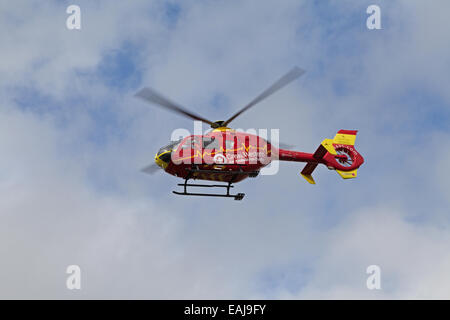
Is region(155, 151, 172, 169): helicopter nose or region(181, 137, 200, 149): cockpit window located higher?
region(181, 137, 200, 149): cockpit window

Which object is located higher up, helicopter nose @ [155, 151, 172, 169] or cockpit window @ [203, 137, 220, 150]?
cockpit window @ [203, 137, 220, 150]

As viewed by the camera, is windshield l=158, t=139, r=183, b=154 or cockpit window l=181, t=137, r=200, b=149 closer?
cockpit window l=181, t=137, r=200, b=149

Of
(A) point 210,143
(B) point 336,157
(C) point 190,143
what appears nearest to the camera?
(C) point 190,143

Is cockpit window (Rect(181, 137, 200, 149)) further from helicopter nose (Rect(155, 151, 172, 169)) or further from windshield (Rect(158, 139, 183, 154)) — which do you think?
helicopter nose (Rect(155, 151, 172, 169))

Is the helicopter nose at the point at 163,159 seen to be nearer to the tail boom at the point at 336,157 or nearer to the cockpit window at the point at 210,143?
the cockpit window at the point at 210,143

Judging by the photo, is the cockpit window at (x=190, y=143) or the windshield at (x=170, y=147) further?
the windshield at (x=170, y=147)

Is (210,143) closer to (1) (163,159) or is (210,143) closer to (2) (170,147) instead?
(2) (170,147)

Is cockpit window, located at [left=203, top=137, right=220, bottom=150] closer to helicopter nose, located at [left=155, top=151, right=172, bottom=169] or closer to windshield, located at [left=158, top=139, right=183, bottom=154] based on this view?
windshield, located at [left=158, top=139, right=183, bottom=154]

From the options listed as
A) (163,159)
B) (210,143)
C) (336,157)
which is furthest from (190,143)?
(336,157)

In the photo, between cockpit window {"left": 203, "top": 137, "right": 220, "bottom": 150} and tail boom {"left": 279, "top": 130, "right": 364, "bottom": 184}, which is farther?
tail boom {"left": 279, "top": 130, "right": 364, "bottom": 184}

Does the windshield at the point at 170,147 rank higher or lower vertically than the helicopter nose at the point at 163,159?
higher
